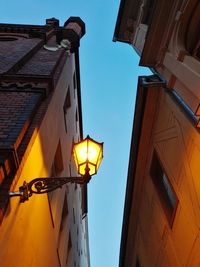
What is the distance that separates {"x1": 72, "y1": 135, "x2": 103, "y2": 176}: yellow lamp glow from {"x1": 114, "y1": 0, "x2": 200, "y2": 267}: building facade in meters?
1.98

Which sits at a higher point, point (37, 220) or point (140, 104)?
point (140, 104)

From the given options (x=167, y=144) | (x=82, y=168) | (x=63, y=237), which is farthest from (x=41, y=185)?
(x=63, y=237)

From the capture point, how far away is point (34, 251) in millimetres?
5504

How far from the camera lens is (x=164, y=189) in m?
8.26

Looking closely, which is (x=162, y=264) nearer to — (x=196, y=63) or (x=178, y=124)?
(x=178, y=124)

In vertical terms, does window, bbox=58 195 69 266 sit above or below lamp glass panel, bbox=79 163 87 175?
above

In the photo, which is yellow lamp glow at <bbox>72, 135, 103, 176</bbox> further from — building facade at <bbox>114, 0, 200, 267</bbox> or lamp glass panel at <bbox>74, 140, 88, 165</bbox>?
building facade at <bbox>114, 0, 200, 267</bbox>

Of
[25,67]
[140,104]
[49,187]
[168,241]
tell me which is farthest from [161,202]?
[25,67]

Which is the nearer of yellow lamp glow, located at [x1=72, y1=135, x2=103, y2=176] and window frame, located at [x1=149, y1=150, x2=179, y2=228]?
yellow lamp glow, located at [x1=72, y1=135, x2=103, y2=176]

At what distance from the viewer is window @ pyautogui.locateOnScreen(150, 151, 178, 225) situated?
7.36 meters

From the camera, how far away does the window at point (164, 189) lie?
24.1 feet

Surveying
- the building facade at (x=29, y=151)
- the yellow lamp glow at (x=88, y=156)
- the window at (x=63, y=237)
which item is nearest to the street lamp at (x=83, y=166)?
the yellow lamp glow at (x=88, y=156)

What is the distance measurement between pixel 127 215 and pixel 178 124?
599 centimetres

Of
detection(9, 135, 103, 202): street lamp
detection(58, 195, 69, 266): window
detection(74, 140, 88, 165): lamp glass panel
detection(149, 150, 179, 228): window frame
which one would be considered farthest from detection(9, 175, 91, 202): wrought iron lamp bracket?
detection(58, 195, 69, 266): window
